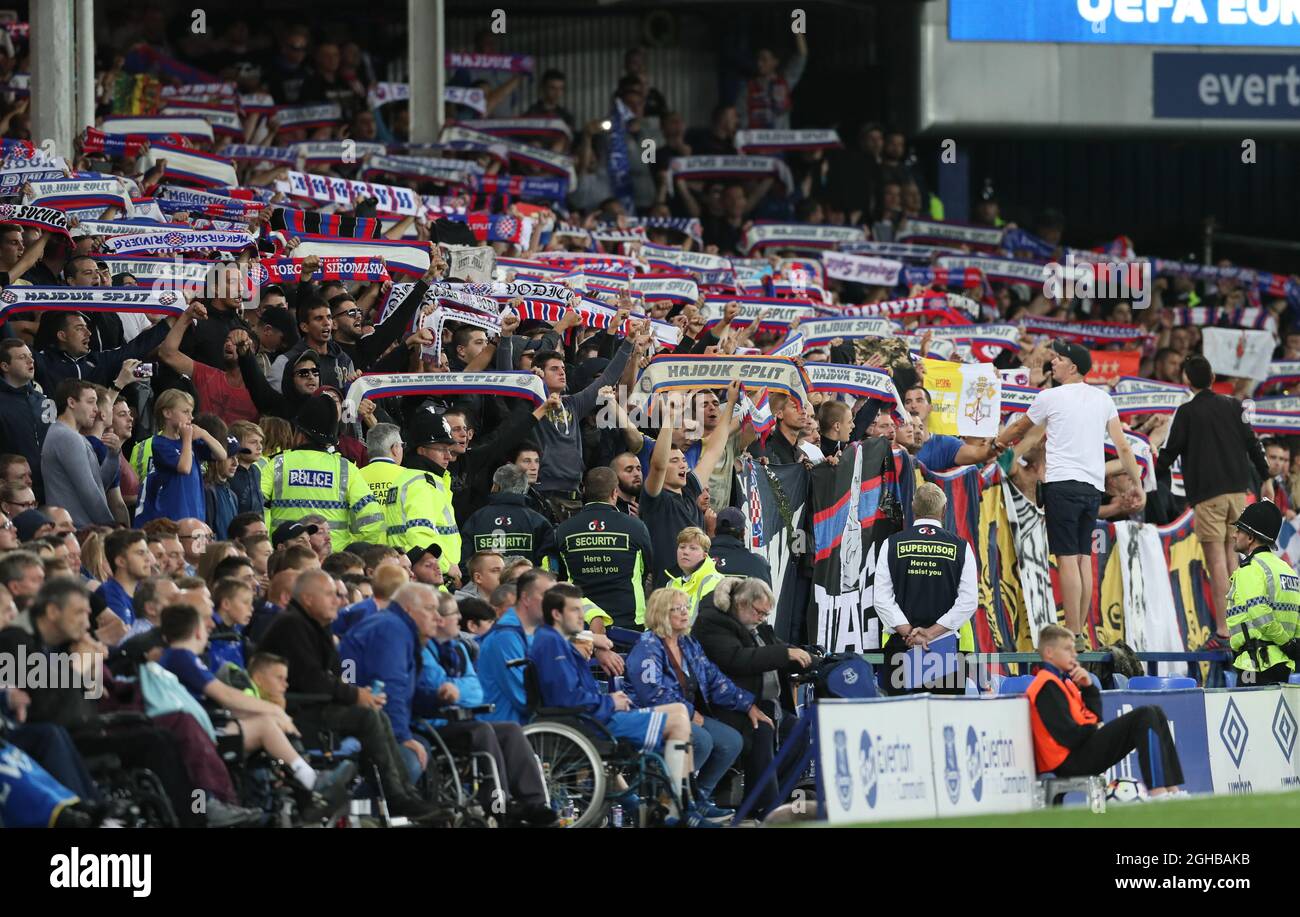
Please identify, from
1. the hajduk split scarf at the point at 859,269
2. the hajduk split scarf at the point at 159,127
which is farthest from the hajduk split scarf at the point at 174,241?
the hajduk split scarf at the point at 859,269

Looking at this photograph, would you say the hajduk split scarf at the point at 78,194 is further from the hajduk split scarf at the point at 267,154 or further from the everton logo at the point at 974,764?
the everton logo at the point at 974,764

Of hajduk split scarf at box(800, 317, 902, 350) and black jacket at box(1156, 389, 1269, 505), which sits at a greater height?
hajduk split scarf at box(800, 317, 902, 350)

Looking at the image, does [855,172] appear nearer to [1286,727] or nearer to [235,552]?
[1286,727]

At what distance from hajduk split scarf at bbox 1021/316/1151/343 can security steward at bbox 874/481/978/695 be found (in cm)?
825

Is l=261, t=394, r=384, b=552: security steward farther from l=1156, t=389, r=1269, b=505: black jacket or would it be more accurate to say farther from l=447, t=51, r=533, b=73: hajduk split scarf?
l=447, t=51, r=533, b=73: hajduk split scarf

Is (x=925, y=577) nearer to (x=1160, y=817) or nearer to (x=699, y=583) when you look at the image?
(x=699, y=583)

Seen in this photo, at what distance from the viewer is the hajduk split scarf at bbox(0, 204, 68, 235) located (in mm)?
15969

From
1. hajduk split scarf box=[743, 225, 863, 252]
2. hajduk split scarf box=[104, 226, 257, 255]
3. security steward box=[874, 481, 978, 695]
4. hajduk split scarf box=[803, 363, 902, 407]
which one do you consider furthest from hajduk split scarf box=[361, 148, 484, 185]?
Result: security steward box=[874, 481, 978, 695]

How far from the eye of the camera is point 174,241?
16.3 m

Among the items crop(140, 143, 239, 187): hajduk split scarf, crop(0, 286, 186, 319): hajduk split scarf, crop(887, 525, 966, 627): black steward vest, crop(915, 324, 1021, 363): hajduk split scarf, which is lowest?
crop(887, 525, 966, 627): black steward vest

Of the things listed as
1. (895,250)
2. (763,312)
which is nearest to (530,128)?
(895,250)

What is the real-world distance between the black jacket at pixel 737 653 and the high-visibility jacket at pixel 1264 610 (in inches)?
164

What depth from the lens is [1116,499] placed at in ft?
62.4
